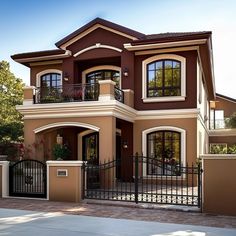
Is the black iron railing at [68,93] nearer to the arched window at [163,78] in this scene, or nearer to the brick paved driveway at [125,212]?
the arched window at [163,78]

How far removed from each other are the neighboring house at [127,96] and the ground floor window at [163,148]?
0.15ft

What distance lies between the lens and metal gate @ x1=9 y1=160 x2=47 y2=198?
1224 centimetres

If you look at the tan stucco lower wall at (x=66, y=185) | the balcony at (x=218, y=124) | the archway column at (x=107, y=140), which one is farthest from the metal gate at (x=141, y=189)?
the balcony at (x=218, y=124)

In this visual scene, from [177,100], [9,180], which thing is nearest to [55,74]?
[177,100]

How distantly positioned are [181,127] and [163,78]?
2.47 metres

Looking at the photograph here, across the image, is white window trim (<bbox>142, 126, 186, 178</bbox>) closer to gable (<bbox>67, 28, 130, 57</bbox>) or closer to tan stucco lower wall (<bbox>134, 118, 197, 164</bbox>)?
tan stucco lower wall (<bbox>134, 118, 197, 164</bbox>)

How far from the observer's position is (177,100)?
55.0ft

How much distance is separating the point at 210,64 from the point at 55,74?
8.24 meters

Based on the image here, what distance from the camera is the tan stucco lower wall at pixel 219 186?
31.3 feet

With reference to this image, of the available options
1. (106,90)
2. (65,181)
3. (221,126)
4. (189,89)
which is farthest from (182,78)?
(221,126)

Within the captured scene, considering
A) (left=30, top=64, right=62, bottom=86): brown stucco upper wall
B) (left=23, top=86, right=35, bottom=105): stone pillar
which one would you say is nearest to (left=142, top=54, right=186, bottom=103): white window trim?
(left=30, top=64, right=62, bottom=86): brown stucco upper wall

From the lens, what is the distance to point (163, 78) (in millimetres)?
17141

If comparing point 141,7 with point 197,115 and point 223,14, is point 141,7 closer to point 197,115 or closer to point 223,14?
point 223,14

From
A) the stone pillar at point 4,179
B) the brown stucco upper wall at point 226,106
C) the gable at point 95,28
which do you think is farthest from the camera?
the brown stucco upper wall at point 226,106
